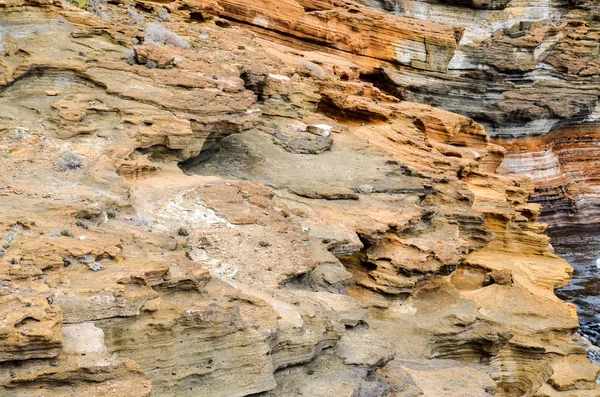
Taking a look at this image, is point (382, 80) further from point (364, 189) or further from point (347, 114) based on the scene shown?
point (364, 189)

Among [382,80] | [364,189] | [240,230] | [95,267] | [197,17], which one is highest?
[95,267]

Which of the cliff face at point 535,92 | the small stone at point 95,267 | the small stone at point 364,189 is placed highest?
the small stone at point 95,267

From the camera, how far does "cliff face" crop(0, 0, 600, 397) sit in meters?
7.40

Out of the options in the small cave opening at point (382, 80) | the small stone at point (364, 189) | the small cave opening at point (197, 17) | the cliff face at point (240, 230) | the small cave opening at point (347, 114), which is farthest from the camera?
the small cave opening at point (382, 80)

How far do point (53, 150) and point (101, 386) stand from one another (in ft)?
19.3

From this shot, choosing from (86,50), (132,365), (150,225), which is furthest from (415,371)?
(86,50)

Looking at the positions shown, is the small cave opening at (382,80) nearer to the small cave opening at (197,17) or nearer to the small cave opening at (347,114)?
the small cave opening at (347,114)

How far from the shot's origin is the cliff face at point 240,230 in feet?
24.3

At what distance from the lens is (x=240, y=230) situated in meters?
11.2

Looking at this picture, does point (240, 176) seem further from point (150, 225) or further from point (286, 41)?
point (286, 41)

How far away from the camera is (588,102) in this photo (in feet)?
114

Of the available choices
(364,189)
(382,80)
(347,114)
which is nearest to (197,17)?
(347,114)

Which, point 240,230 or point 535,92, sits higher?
point 240,230

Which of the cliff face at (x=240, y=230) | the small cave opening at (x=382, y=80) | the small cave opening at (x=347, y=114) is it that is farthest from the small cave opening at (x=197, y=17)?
the small cave opening at (x=382, y=80)
